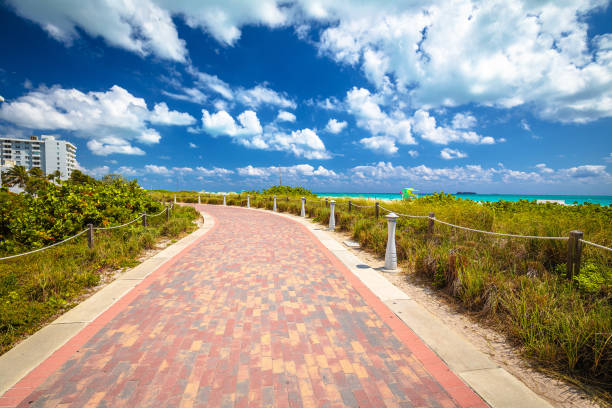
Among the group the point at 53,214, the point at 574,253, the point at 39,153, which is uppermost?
the point at 39,153

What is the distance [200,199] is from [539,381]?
28.9m

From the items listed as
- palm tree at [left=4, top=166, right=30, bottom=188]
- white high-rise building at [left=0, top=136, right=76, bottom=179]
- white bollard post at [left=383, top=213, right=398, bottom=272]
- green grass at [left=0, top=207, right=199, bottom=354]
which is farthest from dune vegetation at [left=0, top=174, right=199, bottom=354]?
white high-rise building at [left=0, top=136, right=76, bottom=179]

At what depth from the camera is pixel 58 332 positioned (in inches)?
133

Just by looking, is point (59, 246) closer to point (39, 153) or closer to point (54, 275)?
point (54, 275)

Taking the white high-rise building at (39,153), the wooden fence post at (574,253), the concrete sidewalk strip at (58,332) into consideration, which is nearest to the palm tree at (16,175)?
the white high-rise building at (39,153)

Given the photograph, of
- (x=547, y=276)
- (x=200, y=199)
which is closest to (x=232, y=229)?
(x=547, y=276)

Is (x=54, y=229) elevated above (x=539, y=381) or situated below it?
above

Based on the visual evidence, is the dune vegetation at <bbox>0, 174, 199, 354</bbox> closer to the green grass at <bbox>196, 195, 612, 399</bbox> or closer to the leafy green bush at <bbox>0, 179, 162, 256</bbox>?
the leafy green bush at <bbox>0, 179, 162, 256</bbox>

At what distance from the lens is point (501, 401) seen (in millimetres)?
2340

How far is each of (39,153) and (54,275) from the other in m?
157

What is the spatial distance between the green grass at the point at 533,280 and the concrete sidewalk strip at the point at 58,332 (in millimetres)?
5331

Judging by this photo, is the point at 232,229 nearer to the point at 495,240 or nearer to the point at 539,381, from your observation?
the point at 495,240

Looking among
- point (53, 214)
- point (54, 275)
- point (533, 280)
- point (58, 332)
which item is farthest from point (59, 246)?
point (533, 280)

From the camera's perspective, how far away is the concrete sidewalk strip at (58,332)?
269 centimetres
